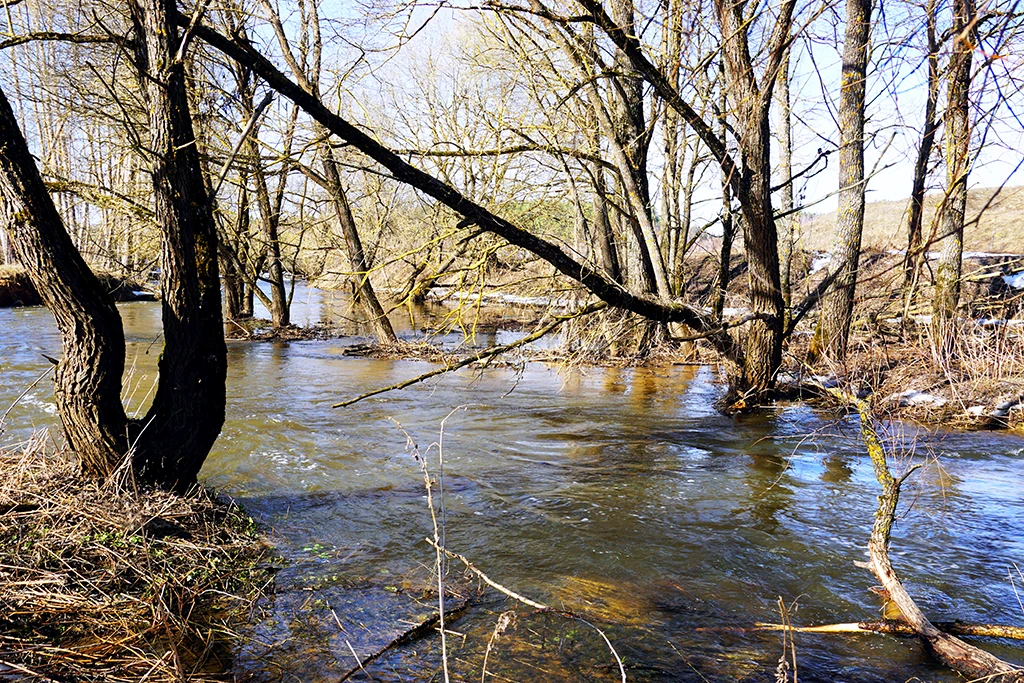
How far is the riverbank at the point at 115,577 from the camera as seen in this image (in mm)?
3453

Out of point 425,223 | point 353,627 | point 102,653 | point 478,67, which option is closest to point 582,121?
point 478,67

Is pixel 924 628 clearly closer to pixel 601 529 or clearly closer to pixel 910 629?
pixel 910 629

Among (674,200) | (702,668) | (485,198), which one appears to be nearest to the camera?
(702,668)

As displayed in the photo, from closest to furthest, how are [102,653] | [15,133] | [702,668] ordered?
[102,653] < [702,668] < [15,133]

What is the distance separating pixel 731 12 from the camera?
762 centimetres

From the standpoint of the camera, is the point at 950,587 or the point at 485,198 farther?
A: the point at 485,198

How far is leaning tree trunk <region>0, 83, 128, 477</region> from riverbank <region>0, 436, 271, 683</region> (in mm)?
322

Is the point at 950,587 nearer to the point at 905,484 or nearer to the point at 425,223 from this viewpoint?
the point at 905,484

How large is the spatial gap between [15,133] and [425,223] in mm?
9295

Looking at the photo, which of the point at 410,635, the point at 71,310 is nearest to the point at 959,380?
the point at 410,635

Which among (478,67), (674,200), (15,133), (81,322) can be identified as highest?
(478,67)

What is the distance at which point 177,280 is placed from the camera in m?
4.96

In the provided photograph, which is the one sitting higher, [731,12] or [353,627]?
[731,12]

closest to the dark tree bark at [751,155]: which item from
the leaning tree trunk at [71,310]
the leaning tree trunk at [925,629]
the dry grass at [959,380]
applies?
the dry grass at [959,380]
